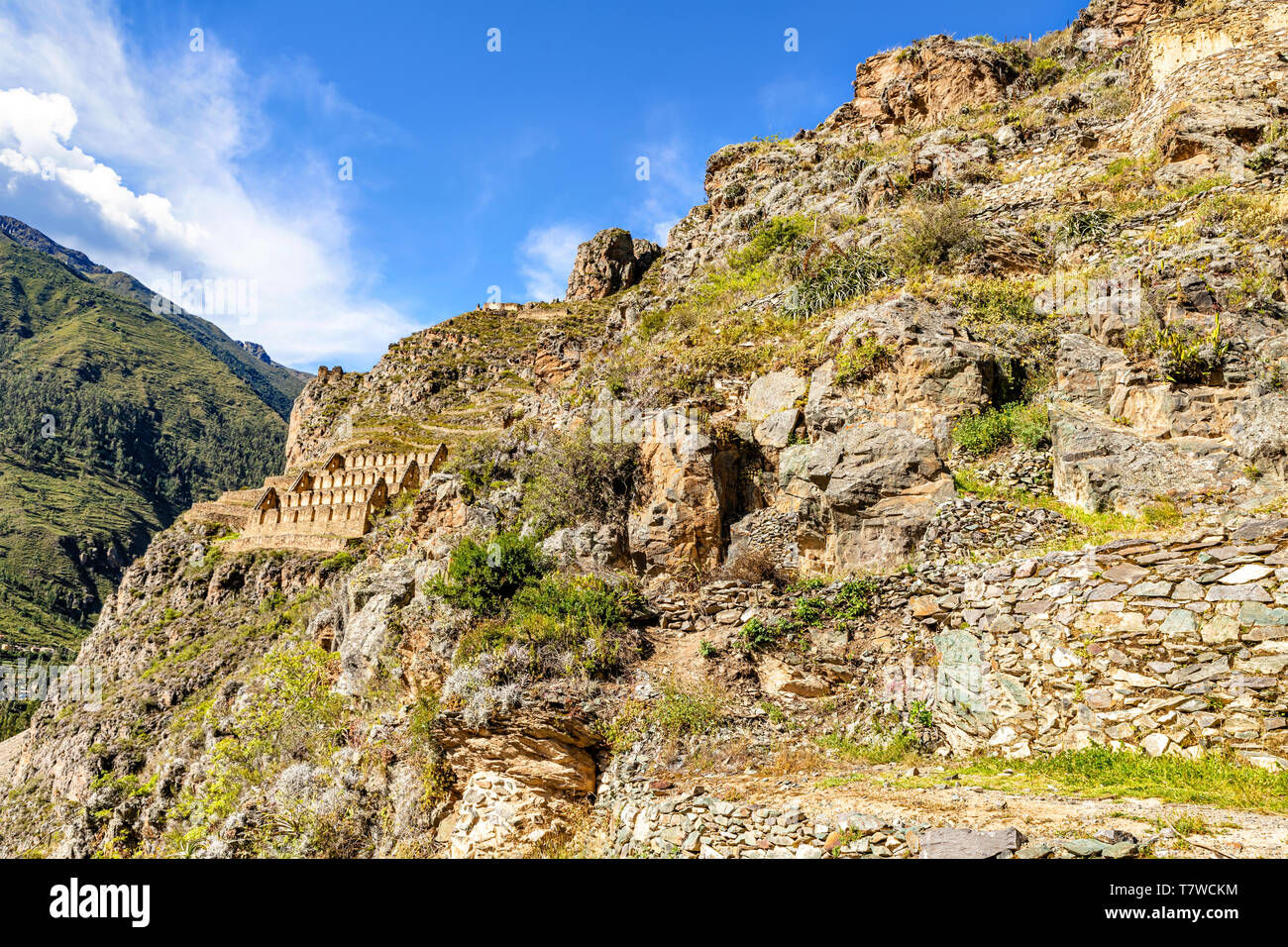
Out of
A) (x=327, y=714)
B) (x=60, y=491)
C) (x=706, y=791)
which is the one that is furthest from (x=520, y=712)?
(x=60, y=491)

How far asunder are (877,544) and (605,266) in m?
87.3

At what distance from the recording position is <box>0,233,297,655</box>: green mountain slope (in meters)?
96.5

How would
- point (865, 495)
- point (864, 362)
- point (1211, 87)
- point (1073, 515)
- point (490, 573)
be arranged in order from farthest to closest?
1. point (1211, 87)
2. point (864, 362)
3. point (490, 573)
4. point (865, 495)
5. point (1073, 515)

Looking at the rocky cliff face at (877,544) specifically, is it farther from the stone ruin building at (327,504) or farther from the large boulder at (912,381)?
the stone ruin building at (327,504)

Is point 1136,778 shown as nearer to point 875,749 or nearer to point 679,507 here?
point 875,749

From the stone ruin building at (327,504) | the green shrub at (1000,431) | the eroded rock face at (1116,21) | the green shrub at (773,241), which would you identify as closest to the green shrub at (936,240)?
the green shrub at (773,241)

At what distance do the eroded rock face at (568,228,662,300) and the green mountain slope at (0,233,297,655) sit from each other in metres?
87.5

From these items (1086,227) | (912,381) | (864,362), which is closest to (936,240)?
(1086,227)

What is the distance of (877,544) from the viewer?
970 cm

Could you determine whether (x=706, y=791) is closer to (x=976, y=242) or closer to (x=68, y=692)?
(x=976, y=242)

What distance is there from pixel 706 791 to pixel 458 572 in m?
6.13

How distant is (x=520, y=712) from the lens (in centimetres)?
855

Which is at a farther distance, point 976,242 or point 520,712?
point 976,242

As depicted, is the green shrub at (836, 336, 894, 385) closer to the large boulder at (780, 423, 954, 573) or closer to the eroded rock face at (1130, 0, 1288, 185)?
the large boulder at (780, 423, 954, 573)
